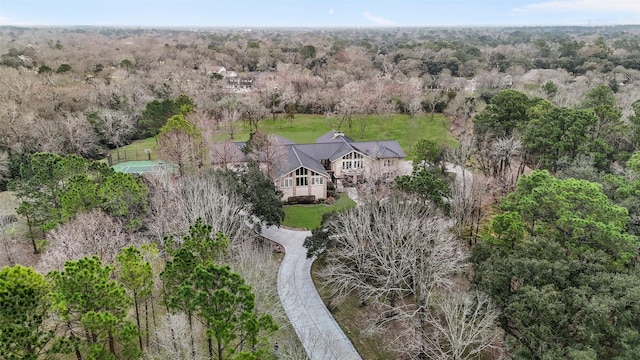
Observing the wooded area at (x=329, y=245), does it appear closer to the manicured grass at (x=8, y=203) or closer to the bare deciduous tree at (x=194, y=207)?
the bare deciduous tree at (x=194, y=207)

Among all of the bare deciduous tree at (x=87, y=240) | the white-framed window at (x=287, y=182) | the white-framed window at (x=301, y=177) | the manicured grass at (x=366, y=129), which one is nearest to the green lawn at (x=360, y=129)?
the manicured grass at (x=366, y=129)

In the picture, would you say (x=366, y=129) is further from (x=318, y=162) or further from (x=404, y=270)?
(x=404, y=270)

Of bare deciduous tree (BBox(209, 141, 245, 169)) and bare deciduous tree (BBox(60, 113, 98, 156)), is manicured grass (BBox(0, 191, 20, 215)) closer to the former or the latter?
bare deciduous tree (BBox(60, 113, 98, 156))

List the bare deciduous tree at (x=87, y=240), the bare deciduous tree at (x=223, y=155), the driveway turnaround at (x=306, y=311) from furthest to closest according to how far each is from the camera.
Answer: the bare deciduous tree at (x=223, y=155) < the driveway turnaround at (x=306, y=311) < the bare deciduous tree at (x=87, y=240)

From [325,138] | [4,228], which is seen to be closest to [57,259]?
[4,228]

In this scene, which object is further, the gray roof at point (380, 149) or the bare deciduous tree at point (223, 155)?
the gray roof at point (380, 149)

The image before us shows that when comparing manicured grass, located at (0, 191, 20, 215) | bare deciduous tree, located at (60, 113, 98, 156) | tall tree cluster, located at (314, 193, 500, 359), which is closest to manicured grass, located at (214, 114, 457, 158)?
bare deciduous tree, located at (60, 113, 98, 156)
